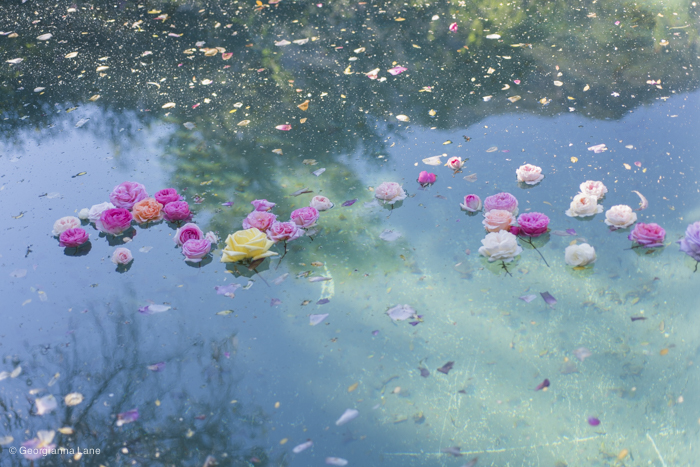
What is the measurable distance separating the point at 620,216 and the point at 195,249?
1.56 metres

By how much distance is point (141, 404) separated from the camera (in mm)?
1620

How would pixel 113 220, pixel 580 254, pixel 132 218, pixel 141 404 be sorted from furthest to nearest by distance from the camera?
pixel 132 218 < pixel 113 220 < pixel 580 254 < pixel 141 404

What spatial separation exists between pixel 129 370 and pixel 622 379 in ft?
4.89

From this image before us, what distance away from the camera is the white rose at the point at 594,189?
7.03ft

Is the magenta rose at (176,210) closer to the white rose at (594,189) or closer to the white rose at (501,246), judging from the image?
the white rose at (501,246)

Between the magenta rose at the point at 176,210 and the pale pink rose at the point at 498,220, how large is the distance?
3.81 feet

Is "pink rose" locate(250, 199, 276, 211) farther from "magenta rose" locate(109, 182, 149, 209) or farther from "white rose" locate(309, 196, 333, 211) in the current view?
"magenta rose" locate(109, 182, 149, 209)

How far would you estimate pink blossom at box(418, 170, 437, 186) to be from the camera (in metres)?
2.32

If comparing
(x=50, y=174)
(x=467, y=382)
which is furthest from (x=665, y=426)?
(x=50, y=174)

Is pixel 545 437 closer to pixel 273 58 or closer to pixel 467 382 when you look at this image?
pixel 467 382

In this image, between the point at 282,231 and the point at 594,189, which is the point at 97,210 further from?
the point at 594,189

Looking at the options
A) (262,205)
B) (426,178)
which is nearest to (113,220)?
(262,205)

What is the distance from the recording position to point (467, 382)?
1.60 meters

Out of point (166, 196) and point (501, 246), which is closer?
point (501, 246)
